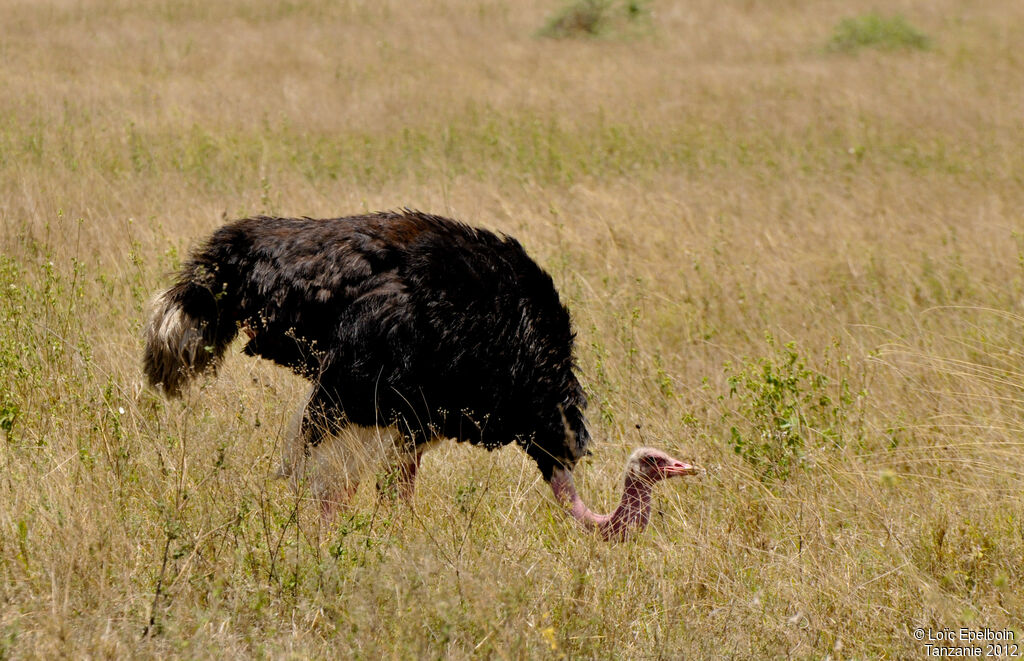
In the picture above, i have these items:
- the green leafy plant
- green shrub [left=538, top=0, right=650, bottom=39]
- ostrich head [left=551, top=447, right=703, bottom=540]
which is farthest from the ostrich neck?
green shrub [left=538, top=0, right=650, bottom=39]

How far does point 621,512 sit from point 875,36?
567 inches

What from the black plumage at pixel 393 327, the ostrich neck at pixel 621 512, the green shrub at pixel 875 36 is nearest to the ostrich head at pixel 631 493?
the ostrich neck at pixel 621 512

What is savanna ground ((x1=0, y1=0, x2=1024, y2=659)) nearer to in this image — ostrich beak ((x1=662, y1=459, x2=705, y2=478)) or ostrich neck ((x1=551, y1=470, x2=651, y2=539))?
ostrich neck ((x1=551, y1=470, x2=651, y2=539))

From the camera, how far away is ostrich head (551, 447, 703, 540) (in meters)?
3.81

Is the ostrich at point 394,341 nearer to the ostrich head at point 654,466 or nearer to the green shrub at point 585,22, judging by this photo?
the ostrich head at point 654,466

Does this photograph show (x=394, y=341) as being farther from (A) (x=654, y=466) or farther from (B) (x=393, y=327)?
(A) (x=654, y=466)

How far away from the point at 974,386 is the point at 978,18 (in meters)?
16.5

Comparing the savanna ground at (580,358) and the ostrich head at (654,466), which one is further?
the ostrich head at (654,466)

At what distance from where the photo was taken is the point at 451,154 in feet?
32.8

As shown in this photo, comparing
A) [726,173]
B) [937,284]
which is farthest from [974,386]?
[726,173]

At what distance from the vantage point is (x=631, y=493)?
3982 mm

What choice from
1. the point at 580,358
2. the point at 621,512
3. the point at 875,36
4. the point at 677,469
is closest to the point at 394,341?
the point at 621,512

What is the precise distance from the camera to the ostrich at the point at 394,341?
154 inches

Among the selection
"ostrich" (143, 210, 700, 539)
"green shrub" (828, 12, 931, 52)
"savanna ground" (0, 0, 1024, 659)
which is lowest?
"green shrub" (828, 12, 931, 52)
